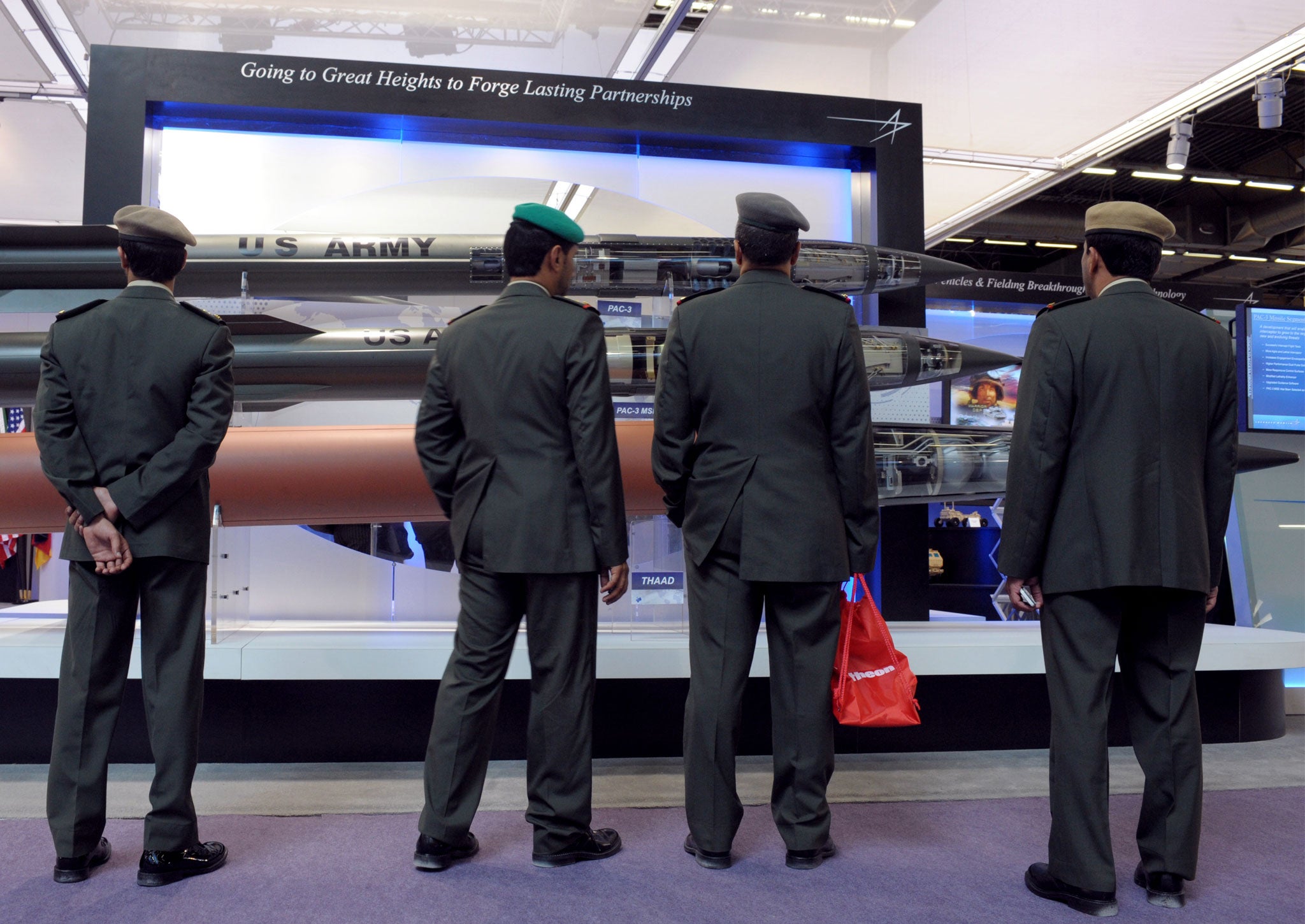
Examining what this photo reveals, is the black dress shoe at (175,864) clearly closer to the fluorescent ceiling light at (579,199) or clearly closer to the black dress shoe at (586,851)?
the black dress shoe at (586,851)

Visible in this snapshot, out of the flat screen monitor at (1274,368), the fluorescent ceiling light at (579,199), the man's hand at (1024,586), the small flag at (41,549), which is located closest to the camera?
the man's hand at (1024,586)

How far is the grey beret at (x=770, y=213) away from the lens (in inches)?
87.1

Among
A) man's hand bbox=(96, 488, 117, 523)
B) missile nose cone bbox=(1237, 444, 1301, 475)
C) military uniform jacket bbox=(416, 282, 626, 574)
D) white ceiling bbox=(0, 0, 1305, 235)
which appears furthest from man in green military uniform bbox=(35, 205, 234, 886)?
missile nose cone bbox=(1237, 444, 1301, 475)

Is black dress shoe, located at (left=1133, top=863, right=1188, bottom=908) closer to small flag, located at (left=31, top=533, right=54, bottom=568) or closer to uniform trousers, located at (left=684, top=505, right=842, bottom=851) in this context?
uniform trousers, located at (left=684, top=505, right=842, bottom=851)

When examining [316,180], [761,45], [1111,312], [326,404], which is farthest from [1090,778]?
[761,45]

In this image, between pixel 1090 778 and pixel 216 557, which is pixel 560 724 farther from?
pixel 216 557

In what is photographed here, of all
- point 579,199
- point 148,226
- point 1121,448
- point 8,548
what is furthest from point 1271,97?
point 8,548

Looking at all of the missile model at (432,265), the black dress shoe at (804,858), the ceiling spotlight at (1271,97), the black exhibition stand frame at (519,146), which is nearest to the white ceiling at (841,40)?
the ceiling spotlight at (1271,97)

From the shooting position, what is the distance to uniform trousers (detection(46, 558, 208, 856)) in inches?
81.5

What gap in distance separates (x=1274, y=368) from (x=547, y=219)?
12.6 feet

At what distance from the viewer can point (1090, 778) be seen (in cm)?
199

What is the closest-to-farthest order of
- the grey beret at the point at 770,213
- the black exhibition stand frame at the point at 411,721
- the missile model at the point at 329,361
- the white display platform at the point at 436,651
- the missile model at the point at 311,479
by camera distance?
the grey beret at the point at 770,213, the white display platform at the point at 436,651, the black exhibition stand frame at the point at 411,721, the missile model at the point at 311,479, the missile model at the point at 329,361

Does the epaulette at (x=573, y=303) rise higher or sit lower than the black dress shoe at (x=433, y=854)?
higher

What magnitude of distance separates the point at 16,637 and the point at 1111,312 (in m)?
3.18
